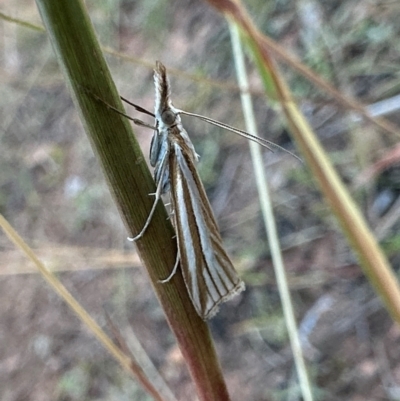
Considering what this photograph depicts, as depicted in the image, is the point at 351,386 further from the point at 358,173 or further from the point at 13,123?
the point at 13,123

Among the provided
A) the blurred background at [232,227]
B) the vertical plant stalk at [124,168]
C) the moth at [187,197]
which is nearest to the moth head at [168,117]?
the moth at [187,197]

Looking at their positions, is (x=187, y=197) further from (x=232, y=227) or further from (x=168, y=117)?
(x=232, y=227)

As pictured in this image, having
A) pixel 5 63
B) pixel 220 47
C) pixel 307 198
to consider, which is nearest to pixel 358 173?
pixel 307 198

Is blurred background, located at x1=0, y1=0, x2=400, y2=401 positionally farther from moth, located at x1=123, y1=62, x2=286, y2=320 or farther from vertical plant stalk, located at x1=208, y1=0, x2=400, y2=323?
vertical plant stalk, located at x1=208, y1=0, x2=400, y2=323

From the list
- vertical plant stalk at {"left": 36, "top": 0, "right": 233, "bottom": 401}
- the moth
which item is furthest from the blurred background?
vertical plant stalk at {"left": 36, "top": 0, "right": 233, "bottom": 401}

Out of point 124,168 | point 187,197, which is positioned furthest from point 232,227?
point 124,168

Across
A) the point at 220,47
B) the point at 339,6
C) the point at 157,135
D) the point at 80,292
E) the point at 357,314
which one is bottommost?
the point at 357,314
